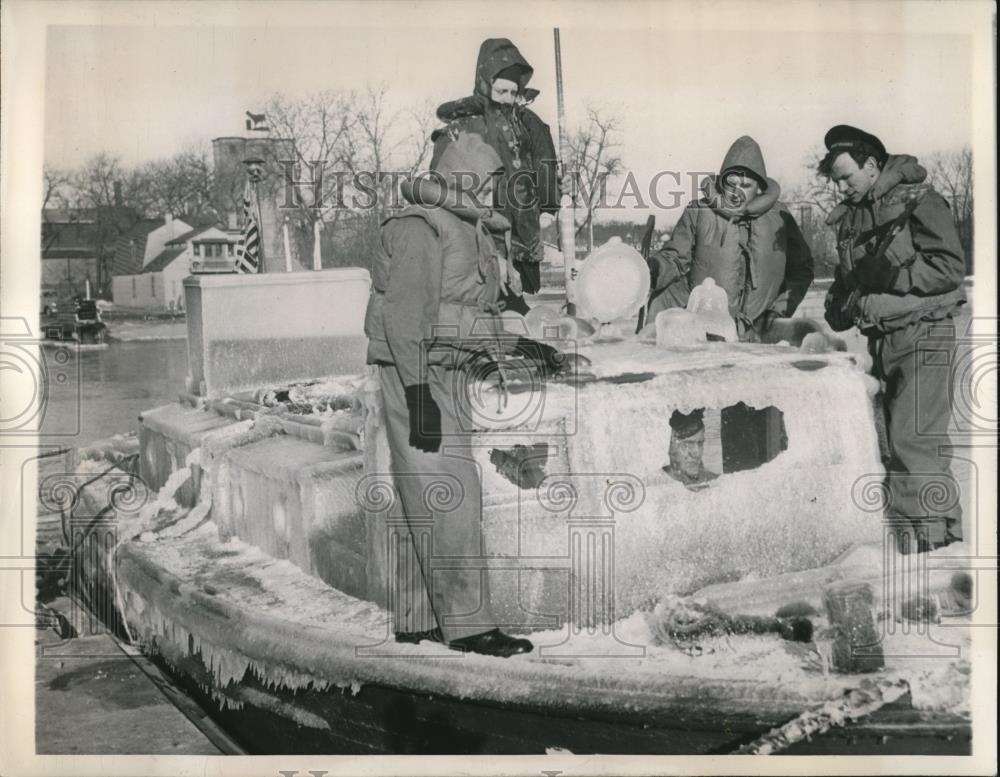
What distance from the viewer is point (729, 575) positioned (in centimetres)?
530

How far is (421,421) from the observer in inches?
203

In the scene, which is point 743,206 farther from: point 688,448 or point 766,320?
point 688,448

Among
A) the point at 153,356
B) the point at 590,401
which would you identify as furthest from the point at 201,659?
the point at 590,401

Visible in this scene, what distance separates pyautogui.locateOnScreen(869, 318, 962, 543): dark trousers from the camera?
5.70 metres

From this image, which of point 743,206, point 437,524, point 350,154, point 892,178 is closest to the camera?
point 437,524

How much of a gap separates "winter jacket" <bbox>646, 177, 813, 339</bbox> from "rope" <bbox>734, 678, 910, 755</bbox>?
1695mm

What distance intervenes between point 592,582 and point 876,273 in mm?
1944

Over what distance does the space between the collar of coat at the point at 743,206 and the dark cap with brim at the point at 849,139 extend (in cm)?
31

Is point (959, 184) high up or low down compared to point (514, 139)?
down

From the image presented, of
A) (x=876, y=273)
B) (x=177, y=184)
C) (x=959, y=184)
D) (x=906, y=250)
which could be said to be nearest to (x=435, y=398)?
(x=177, y=184)

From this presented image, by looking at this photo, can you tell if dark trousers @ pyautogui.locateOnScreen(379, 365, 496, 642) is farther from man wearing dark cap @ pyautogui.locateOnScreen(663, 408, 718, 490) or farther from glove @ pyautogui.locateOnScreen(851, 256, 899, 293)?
glove @ pyautogui.locateOnScreen(851, 256, 899, 293)

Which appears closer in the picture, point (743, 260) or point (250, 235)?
point (250, 235)

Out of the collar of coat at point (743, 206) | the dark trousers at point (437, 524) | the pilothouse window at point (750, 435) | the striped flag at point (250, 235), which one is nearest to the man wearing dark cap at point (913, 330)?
the collar of coat at point (743, 206)

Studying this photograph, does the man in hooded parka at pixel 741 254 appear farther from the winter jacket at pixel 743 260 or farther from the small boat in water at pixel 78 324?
the small boat in water at pixel 78 324
